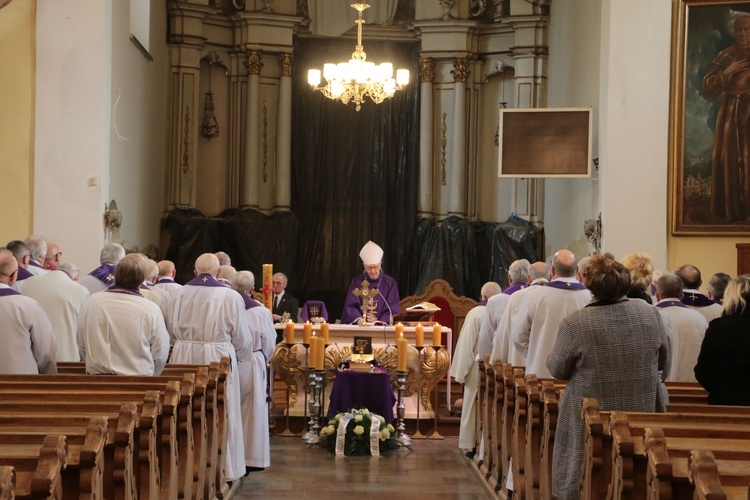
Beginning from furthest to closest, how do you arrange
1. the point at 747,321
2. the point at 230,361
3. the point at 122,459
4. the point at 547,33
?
the point at 547,33, the point at 230,361, the point at 747,321, the point at 122,459

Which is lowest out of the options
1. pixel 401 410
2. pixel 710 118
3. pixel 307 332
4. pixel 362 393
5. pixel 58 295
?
pixel 401 410

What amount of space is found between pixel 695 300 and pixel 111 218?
610 cm

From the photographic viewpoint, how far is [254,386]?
8078 mm

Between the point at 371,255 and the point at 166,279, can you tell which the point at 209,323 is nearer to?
the point at 166,279

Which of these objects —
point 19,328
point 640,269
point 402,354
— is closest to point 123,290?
point 19,328

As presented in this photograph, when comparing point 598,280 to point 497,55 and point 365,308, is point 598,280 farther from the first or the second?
point 497,55

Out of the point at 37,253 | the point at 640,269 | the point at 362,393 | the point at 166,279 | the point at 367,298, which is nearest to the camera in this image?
the point at 640,269

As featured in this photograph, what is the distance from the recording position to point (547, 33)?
582 inches

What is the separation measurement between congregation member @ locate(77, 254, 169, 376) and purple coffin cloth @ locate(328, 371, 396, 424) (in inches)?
131

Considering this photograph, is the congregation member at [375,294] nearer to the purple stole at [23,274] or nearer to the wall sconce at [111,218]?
the wall sconce at [111,218]

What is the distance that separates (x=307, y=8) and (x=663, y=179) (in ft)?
22.3

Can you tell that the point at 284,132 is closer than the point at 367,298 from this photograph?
No

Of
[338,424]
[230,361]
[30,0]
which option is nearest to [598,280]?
[230,361]

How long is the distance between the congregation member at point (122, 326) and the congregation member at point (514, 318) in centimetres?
240
